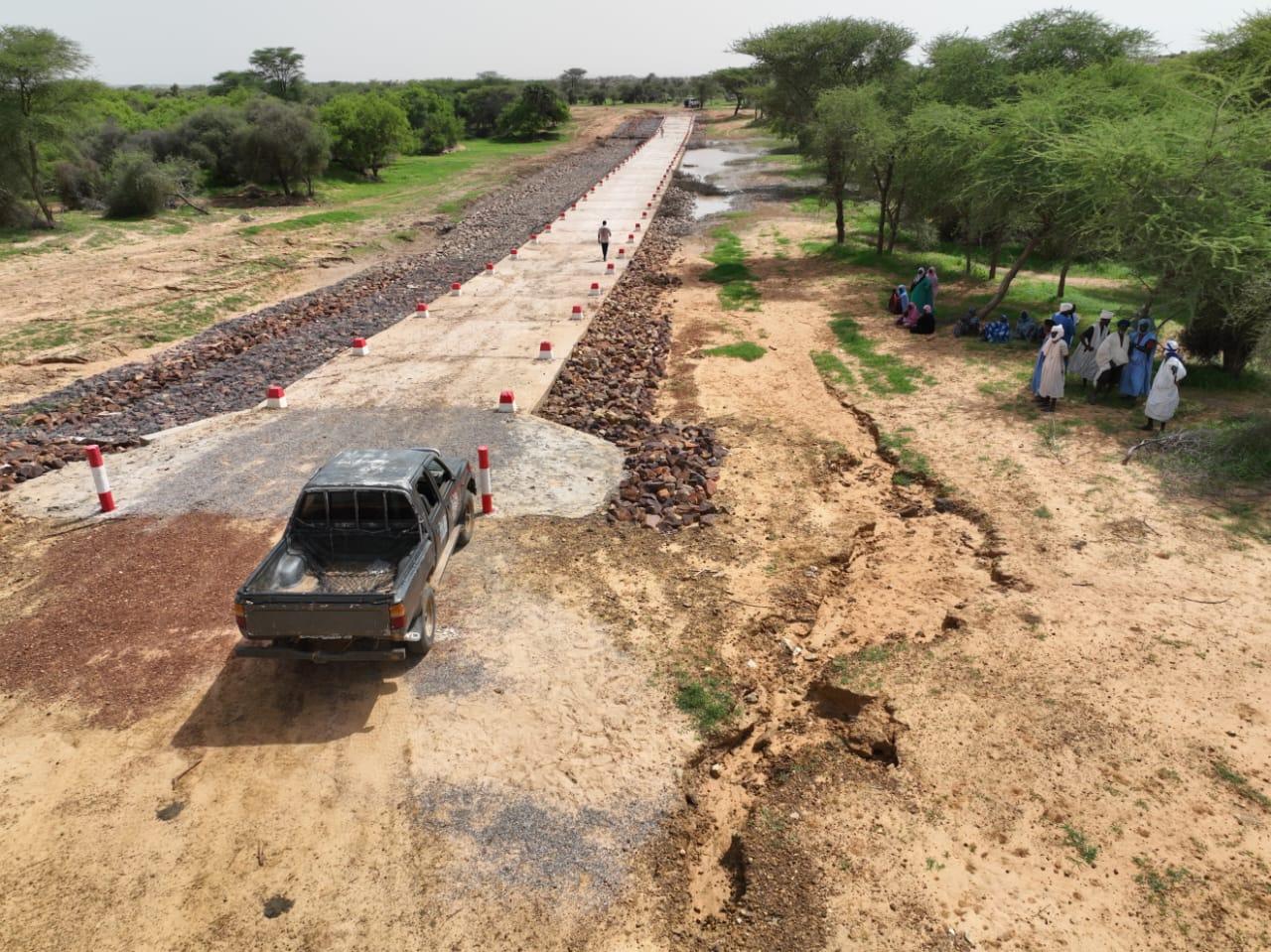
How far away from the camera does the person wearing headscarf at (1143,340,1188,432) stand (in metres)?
12.8

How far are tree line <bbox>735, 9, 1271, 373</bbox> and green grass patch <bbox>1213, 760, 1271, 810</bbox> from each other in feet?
32.9

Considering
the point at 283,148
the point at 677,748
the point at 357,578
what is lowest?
the point at 677,748

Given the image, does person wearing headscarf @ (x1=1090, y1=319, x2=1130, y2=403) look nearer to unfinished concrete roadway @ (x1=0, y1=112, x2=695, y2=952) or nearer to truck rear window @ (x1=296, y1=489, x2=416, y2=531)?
unfinished concrete roadway @ (x1=0, y1=112, x2=695, y2=952)

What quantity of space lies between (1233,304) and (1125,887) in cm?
1326

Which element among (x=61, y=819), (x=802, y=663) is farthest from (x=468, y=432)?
(x=61, y=819)

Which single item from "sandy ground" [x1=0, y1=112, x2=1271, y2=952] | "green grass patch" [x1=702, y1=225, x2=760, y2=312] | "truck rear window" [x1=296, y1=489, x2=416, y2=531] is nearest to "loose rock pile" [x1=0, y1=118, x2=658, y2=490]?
"sandy ground" [x1=0, y1=112, x2=1271, y2=952]

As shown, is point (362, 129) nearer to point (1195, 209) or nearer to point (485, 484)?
point (485, 484)

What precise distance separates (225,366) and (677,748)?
50.6ft

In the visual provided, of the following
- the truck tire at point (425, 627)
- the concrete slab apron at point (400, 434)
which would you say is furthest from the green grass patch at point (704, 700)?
the concrete slab apron at point (400, 434)

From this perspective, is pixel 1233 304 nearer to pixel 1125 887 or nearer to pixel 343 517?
pixel 1125 887

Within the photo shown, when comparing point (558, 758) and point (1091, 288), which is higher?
point (1091, 288)

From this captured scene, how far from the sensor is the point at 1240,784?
6.50 metres

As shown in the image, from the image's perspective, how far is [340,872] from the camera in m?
5.88

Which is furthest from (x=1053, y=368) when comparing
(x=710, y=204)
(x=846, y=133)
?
(x=710, y=204)
